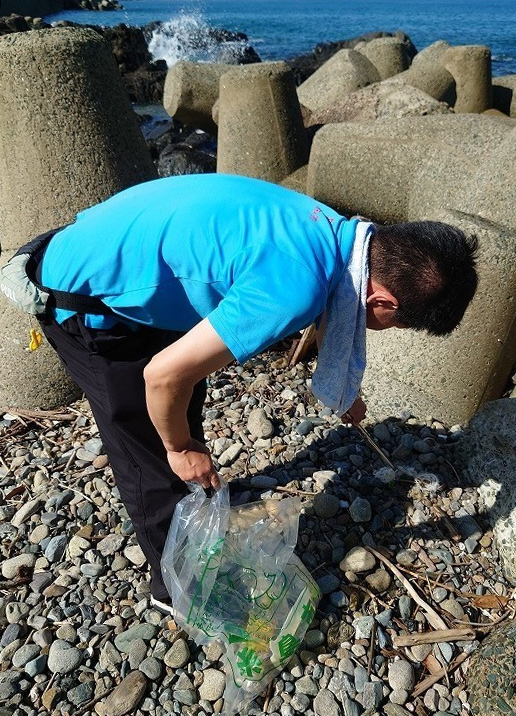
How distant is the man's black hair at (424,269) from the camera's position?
5.40 ft

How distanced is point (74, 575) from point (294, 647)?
0.86 meters

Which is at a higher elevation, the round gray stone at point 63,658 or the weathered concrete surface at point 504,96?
the weathered concrete surface at point 504,96

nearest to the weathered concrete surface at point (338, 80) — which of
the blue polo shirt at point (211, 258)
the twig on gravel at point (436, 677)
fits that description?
the blue polo shirt at point (211, 258)

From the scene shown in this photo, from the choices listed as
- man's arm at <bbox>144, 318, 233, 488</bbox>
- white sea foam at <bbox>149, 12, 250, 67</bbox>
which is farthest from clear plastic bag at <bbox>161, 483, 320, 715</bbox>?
white sea foam at <bbox>149, 12, 250, 67</bbox>

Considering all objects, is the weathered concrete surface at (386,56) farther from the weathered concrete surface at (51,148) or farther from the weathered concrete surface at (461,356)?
the weathered concrete surface at (461,356)

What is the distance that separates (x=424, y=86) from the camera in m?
7.44

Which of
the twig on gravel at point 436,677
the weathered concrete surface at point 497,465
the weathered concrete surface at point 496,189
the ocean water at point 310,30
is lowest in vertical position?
the ocean water at point 310,30

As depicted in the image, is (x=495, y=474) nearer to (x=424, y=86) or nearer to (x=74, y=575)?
(x=74, y=575)

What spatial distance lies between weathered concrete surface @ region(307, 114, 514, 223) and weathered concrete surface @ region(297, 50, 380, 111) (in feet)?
10.9

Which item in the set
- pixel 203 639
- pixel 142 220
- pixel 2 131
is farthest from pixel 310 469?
pixel 2 131

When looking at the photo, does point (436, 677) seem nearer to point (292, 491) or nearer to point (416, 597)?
point (416, 597)

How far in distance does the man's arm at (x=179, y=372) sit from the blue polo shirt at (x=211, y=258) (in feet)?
0.15

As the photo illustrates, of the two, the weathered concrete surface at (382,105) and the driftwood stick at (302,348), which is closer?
the driftwood stick at (302,348)

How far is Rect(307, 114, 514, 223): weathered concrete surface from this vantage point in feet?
13.1
